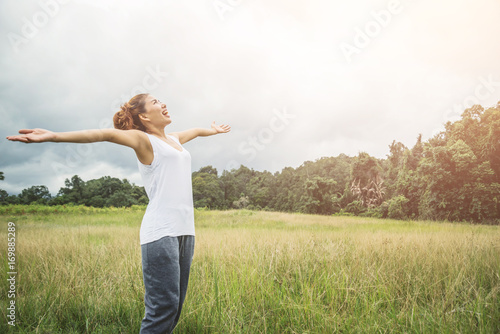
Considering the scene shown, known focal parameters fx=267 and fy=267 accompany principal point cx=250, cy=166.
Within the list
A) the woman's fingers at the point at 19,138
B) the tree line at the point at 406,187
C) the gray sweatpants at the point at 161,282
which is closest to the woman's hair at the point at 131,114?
the woman's fingers at the point at 19,138

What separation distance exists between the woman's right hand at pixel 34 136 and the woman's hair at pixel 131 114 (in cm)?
59

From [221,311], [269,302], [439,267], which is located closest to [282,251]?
[269,302]

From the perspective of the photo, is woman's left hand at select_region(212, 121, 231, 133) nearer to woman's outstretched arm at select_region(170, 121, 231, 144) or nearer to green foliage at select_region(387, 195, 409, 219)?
woman's outstretched arm at select_region(170, 121, 231, 144)

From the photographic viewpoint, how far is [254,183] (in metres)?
46.5

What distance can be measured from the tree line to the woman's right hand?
1515 cm

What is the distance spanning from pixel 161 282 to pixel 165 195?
22.6 inches

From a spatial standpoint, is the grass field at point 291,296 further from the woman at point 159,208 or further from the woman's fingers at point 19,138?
the woman's fingers at point 19,138

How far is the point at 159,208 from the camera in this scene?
1.85 meters

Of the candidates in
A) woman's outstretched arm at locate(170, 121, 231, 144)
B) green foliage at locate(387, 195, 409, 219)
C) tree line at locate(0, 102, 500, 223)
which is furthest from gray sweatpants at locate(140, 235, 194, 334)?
green foliage at locate(387, 195, 409, 219)

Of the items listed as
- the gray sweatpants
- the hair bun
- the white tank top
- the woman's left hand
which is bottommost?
the gray sweatpants

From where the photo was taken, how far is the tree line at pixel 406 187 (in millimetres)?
17578

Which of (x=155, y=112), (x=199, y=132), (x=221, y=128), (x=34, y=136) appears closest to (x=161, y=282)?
(x=34, y=136)

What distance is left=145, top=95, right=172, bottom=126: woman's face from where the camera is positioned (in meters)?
2.11

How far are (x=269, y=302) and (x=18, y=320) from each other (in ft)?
8.51
